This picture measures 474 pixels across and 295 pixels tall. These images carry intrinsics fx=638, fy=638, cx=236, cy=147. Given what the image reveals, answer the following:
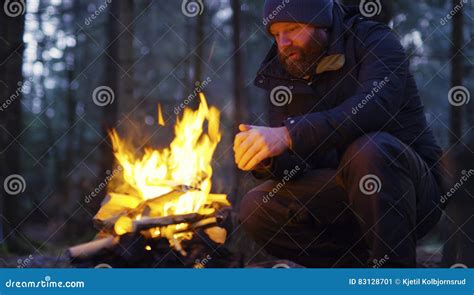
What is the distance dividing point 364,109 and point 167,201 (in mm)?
1563

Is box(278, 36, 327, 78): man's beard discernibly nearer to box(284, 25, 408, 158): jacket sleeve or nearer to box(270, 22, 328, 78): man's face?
box(270, 22, 328, 78): man's face

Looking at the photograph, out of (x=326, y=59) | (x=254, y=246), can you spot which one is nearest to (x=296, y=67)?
(x=326, y=59)

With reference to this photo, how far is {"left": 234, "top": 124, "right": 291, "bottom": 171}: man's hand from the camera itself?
9.91 feet

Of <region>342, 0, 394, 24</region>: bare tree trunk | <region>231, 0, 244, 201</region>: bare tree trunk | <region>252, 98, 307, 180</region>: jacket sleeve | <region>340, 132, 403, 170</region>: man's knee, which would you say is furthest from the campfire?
<region>231, 0, 244, 201</region>: bare tree trunk

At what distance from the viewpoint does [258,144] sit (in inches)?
119

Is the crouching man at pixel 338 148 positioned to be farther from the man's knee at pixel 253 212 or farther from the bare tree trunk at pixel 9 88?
the bare tree trunk at pixel 9 88

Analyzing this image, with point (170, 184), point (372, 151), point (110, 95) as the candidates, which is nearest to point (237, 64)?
point (110, 95)

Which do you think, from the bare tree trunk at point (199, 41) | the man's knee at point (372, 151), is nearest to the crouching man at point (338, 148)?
the man's knee at point (372, 151)

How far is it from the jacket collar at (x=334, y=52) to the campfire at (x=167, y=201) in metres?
0.86

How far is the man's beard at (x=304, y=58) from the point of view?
3.59 meters

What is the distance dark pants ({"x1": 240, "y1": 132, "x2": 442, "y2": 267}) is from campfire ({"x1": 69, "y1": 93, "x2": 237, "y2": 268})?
434mm

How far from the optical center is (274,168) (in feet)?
11.2
